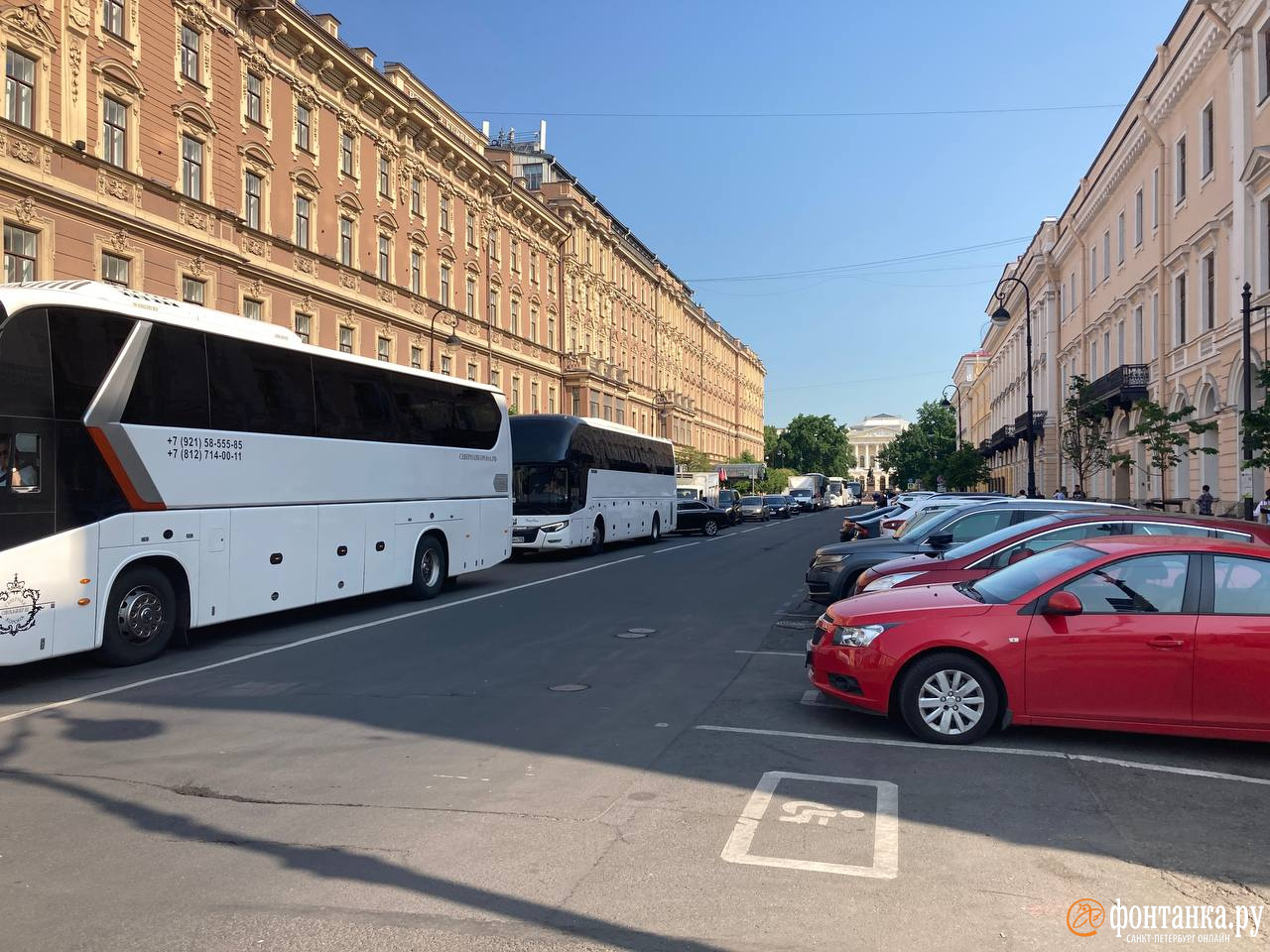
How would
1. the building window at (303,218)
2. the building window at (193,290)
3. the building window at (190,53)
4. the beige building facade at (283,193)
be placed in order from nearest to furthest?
the beige building facade at (283,193) → the building window at (193,290) → the building window at (190,53) → the building window at (303,218)

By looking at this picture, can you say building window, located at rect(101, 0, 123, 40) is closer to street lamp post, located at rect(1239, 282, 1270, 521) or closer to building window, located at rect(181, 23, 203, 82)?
building window, located at rect(181, 23, 203, 82)

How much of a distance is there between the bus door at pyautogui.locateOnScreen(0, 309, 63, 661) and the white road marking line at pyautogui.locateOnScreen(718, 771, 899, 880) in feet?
22.9

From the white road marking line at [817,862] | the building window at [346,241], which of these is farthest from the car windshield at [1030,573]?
the building window at [346,241]

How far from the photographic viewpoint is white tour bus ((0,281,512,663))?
9.32m

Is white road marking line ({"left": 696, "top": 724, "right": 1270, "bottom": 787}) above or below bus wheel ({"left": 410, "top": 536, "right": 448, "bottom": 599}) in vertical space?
below

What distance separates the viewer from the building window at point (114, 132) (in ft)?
82.7

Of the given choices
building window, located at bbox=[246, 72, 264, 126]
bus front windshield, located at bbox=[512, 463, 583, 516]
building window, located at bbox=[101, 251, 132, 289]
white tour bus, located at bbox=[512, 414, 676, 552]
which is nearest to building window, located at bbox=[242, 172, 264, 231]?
building window, located at bbox=[246, 72, 264, 126]

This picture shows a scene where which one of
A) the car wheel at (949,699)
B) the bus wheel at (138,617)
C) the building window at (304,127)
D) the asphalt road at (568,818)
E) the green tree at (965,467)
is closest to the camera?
the asphalt road at (568,818)

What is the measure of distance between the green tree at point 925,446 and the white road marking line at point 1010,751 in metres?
73.5

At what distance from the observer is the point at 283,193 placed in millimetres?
32688

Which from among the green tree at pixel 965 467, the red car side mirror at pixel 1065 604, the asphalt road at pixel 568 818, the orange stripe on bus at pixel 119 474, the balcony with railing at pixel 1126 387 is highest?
the balcony with railing at pixel 1126 387

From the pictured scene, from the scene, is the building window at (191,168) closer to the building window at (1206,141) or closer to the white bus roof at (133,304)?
the white bus roof at (133,304)

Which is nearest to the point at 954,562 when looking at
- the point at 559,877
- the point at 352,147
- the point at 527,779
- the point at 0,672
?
the point at 527,779

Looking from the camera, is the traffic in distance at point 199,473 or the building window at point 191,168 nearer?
the traffic in distance at point 199,473
